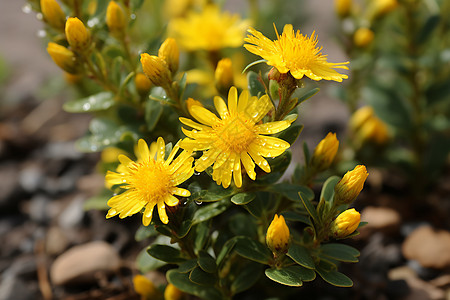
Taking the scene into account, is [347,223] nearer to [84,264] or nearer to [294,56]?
[294,56]

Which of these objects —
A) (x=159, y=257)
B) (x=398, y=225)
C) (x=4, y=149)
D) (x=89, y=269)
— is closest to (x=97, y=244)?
(x=89, y=269)

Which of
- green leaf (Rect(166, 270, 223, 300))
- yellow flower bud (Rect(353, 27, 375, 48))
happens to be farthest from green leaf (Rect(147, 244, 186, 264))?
yellow flower bud (Rect(353, 27, 375, 48))

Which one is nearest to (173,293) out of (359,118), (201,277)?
(201,277)

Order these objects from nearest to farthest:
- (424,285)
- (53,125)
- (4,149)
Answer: (424,285) → (4,149) → (53,125)

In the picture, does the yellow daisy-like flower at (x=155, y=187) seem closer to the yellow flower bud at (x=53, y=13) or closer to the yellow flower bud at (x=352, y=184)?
the yellow flower bud at (x=352, y=184)

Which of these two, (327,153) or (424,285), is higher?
(424,285)

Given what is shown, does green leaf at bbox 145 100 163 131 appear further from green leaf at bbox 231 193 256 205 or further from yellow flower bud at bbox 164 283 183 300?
yellow flower bud at bbox 164 283 183 300

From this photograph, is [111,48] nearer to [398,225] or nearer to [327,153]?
[327,153]
